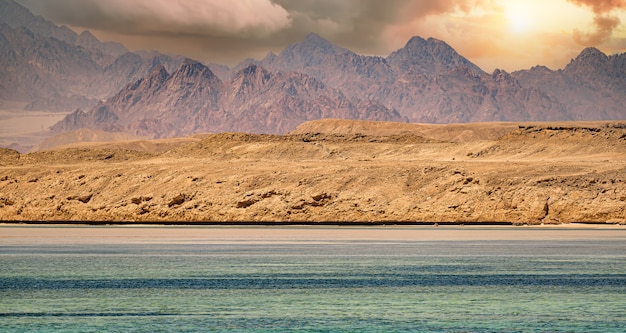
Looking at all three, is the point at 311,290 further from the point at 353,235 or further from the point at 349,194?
the point at 349,194

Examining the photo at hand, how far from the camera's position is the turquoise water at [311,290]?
40.9m

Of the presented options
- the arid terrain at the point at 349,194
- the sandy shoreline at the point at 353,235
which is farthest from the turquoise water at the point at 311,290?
the arid terrain at the point at 349,194

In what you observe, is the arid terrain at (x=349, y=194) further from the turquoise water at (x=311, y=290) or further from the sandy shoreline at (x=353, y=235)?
the turquoise water at (x=311, y=290)

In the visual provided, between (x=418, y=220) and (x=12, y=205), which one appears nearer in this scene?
(x=418, y=220)

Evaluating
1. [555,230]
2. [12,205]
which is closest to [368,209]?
[555,230]

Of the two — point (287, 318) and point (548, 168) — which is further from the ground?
point (548, 168)

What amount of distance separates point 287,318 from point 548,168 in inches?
5231

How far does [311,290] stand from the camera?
5331 centimetres

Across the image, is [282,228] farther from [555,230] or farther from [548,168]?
[548,168]

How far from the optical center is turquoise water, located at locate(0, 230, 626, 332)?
40.9 meters

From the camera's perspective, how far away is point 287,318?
42281mm

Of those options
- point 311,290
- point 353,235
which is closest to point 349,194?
point 353,235

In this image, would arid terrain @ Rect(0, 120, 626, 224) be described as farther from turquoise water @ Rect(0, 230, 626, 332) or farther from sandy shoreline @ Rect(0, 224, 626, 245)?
turquoise water @ Rect(0, 230, 626, 332)

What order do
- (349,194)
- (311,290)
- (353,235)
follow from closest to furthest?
(311,290) < (353,235) < (349,194)
